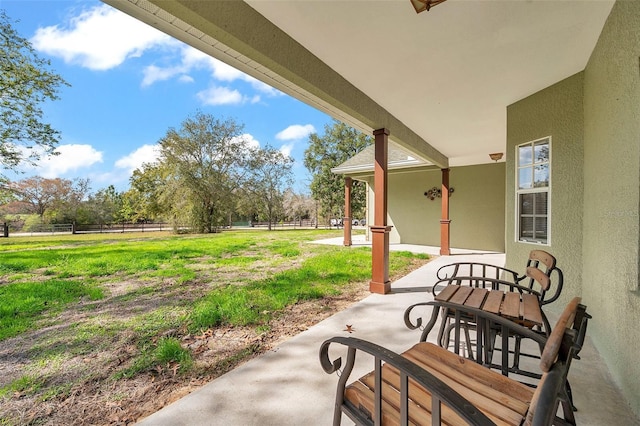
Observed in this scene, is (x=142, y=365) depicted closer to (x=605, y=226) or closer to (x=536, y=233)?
(x=605, y=226)

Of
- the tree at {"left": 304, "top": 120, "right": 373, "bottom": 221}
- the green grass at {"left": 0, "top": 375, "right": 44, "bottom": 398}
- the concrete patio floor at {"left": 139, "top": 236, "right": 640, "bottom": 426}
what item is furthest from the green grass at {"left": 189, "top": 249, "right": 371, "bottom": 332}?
the tree at {"left": 304, "top": 120, "right": 373, "bottom": 221}

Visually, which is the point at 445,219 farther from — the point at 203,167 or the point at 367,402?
the point at 203,167

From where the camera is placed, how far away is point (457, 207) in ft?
32.0

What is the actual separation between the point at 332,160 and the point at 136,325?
2476 centimetres

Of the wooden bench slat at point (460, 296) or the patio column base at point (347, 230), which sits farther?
the patio column base at point (347, 230)

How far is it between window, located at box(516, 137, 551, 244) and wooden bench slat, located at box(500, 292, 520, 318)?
218cm

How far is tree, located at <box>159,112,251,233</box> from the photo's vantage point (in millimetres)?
19031

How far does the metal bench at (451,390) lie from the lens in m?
0.80

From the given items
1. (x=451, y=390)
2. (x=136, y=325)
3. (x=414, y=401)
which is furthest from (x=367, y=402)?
(x=136, y=325)

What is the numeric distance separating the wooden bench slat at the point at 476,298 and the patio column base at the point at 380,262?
2.08 m

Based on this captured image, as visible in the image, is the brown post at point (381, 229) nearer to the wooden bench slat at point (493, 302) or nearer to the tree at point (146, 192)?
the wooden bench slat at point (493, 302)

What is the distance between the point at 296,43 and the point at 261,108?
96.9 ft

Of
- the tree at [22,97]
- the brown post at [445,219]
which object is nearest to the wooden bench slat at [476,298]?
the brown post at [445,219]

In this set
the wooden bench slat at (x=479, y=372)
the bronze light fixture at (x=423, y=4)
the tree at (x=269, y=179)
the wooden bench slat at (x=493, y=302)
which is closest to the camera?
the wooden bench slat at (x=479, y=372)
